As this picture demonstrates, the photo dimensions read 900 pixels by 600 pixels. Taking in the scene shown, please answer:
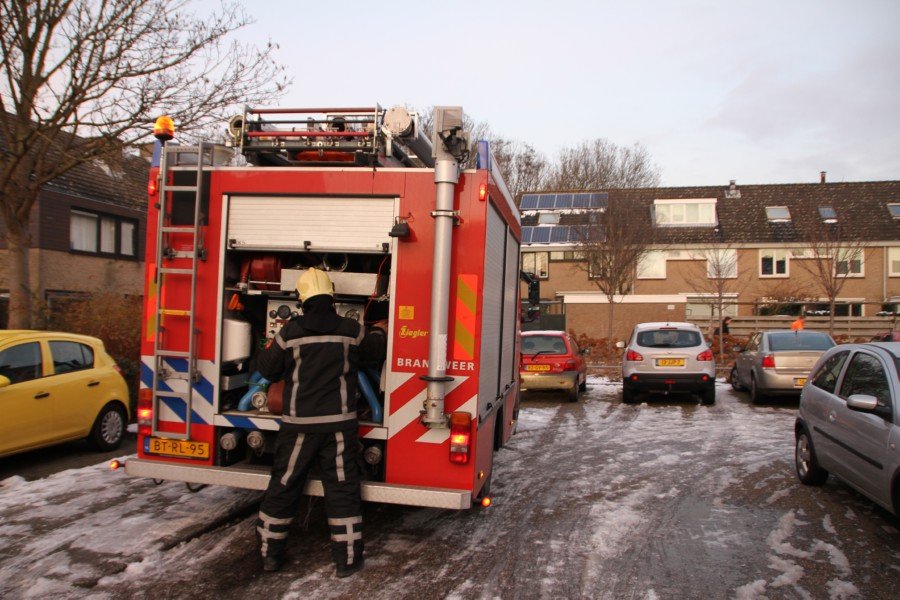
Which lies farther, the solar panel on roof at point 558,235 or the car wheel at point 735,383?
the solar panel on roof at point 558,235

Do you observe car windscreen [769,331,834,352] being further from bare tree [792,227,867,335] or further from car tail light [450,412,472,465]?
car tail light [450,412,472,465]

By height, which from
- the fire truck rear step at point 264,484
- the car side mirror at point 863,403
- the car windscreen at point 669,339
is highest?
the car windscreen at point 669,339

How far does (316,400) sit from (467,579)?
1513mm

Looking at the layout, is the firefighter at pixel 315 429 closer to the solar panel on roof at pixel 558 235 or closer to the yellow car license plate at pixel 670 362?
the yellow car license plate at pixel 670 362

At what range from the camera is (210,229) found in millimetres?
4910

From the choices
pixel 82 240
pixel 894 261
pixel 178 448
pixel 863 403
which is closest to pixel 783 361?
pixel 863 403

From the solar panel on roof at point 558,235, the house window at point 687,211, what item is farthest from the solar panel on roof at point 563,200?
the house window at point 687,211

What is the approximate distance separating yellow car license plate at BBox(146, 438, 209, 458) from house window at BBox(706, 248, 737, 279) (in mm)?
21613

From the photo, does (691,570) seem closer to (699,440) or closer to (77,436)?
(699,440)

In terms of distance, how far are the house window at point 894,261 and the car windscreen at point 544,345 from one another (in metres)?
26.1

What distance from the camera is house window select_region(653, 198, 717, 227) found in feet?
115

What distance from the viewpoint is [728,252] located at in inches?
1228

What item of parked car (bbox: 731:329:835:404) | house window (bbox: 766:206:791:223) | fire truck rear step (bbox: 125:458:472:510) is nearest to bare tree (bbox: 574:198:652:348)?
parked car (bbox: 731:329:835:404)

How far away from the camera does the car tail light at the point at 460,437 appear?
453 cm
